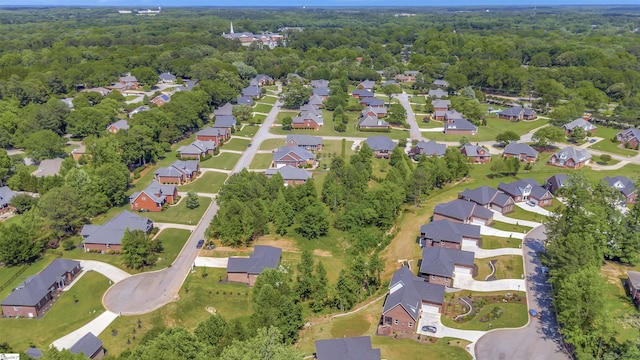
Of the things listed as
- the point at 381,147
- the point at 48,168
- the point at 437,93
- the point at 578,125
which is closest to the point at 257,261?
the point at 381,147

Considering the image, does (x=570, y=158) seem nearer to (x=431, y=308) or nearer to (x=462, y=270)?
(x=462, y=270)

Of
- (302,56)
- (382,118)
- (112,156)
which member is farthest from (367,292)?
(302,56)

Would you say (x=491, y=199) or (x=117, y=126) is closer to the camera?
(x=491, y=199)

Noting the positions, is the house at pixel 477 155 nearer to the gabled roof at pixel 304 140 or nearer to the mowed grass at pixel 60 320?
the gabled roof at pixel 304 140

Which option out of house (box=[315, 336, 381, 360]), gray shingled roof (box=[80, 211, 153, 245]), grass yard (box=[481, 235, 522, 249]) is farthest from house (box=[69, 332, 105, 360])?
grass yard (box=[481, 235, 522, 249])

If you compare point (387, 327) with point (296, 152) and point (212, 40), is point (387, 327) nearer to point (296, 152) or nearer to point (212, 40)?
point (296, 152)

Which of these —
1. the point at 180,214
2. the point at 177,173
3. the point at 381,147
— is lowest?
the point at 180,214

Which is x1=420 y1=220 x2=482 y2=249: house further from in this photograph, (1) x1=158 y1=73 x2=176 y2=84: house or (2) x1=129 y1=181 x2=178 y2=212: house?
(1) x1=158 y1=73 x2=176 y2=84: house
